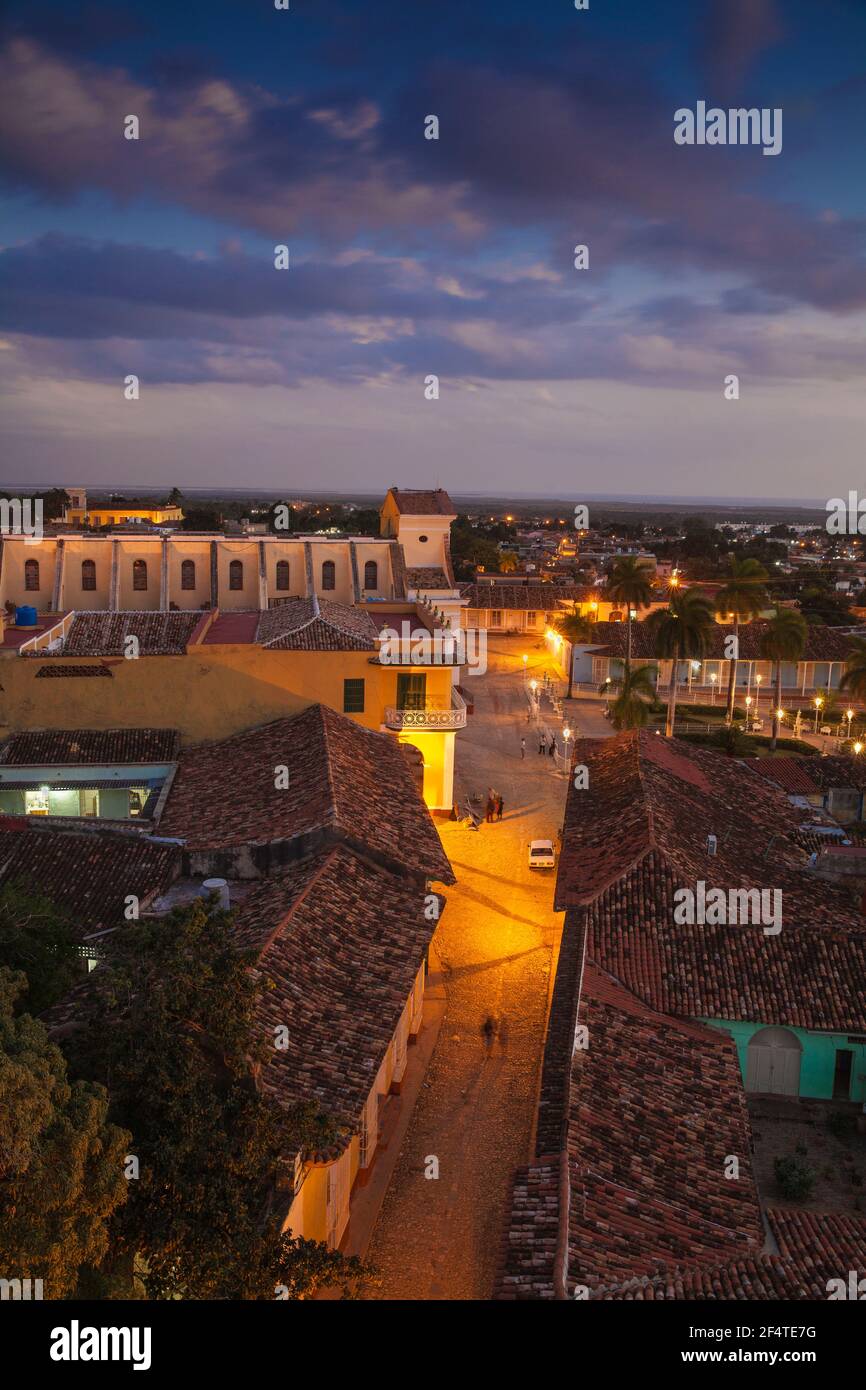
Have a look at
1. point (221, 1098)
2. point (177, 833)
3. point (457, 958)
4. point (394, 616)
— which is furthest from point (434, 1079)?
point (394, 616)

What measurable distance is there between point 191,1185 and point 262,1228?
3.24ft

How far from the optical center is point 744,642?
55.5 m

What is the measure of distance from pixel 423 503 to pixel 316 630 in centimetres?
2662

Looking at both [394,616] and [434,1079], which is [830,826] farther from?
[394,616]

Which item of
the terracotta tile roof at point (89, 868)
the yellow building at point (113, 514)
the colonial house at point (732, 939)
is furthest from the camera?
the yellow building at point (113, 514)

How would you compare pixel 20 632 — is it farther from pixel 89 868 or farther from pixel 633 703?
pixel 633 703

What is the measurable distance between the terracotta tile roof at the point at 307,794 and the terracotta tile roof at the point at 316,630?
1770mm

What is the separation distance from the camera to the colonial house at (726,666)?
179 ft

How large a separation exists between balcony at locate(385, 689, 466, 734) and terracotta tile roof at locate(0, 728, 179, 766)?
7.24m

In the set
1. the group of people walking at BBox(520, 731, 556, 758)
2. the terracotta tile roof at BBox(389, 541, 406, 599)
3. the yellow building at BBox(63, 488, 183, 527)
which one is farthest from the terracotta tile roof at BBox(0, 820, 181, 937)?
the yellow building at BBox(63, 488, 183, 527)

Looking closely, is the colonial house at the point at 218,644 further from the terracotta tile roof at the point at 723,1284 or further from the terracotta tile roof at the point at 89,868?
the terracotta tile roof at the point at 723,1284

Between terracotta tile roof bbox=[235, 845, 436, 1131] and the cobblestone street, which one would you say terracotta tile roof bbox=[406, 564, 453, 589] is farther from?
terracotta tile roof bbox=[235, 845, 436, 1131]

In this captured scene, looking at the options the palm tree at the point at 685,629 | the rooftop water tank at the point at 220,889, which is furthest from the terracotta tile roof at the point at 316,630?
the palm tree at the point at 685,629

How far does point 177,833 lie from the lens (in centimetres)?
2012
